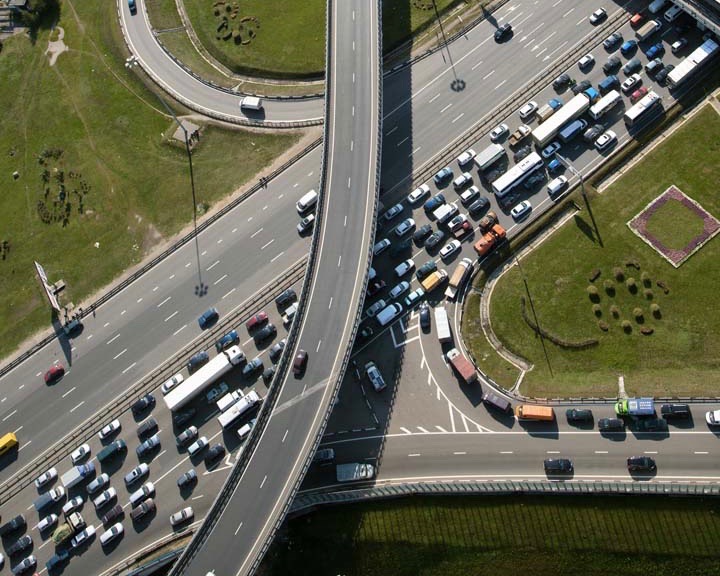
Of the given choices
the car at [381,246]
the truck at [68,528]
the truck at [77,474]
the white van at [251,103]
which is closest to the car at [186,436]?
the truck at [77,474]

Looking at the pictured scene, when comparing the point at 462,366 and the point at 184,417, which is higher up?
the point at 184,417

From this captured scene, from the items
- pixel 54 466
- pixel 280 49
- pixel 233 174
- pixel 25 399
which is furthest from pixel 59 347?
pixel 280 49

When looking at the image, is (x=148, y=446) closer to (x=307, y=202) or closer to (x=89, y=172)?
(x=307, y=202)

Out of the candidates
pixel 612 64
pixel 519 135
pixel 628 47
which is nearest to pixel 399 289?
pixel 519 135

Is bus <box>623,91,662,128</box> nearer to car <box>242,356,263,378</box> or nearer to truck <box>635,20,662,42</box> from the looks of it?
truck <box>635,20,662,42</box>

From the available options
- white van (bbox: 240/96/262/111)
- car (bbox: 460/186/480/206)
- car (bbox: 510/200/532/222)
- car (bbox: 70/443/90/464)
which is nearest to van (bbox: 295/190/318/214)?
white van (bbox: 240/96/262/111)

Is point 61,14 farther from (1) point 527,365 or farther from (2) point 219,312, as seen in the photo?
(1) point 527,365
